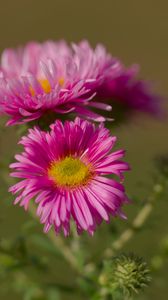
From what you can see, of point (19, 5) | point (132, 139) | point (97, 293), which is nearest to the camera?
point (97, 293)

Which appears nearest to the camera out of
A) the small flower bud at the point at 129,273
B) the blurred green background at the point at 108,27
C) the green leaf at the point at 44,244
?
the small flower bud at the point at 129,273

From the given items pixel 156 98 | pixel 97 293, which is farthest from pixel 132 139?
pixel 97 293

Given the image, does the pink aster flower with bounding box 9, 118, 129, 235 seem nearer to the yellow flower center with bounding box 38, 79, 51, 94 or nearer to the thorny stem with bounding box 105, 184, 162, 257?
the yellow flower center with bounding box 38, 79, 51, 94

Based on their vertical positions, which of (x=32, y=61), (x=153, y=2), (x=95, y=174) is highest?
(x=153, y=2)

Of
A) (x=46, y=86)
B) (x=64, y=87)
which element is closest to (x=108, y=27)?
(x=46, y=86)

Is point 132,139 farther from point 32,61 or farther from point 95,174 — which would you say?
point 95,174

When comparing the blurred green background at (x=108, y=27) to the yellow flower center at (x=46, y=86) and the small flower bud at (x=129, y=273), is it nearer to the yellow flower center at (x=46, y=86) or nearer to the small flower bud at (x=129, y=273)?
the yellow flower center at (x=46, y=86)

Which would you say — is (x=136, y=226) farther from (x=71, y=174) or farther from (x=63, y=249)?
(x=71, y=174)

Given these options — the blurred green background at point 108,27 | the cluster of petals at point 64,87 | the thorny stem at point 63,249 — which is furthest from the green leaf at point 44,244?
the blurred green background at point 108,27
